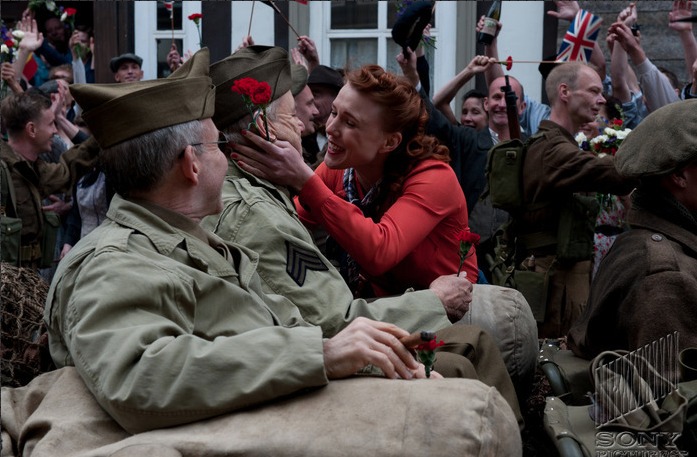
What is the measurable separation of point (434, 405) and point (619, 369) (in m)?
1.16

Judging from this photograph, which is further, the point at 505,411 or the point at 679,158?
the point at 679,158

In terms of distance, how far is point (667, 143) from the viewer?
406 cm

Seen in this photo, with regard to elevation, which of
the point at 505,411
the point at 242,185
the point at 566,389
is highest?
the point at 242,185

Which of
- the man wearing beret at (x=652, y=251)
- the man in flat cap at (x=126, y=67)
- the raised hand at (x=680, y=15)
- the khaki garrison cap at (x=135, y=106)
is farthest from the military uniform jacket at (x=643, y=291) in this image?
the man in flat cap at (x=126, y=67)

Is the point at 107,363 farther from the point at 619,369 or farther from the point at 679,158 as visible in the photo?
the point at 679,158

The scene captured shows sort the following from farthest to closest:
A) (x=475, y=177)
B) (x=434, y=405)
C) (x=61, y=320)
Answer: (x=475, y=177)
(x=61, y=320)
(x=434, y=405)

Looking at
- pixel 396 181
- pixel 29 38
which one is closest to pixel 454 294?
pixel 396 181

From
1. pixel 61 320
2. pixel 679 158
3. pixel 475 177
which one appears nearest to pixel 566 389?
pixel 679 158

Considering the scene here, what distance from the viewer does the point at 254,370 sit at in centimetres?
265

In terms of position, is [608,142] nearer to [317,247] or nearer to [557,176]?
[557,176]

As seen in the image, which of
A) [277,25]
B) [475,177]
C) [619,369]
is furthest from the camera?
[277,25]

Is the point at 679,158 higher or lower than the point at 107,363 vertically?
higher

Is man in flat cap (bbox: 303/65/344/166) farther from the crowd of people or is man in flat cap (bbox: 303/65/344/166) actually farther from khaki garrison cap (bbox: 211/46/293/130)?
khaki garrison cap (bbox: 211/46/293/130)

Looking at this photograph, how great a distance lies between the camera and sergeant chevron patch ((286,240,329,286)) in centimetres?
362
